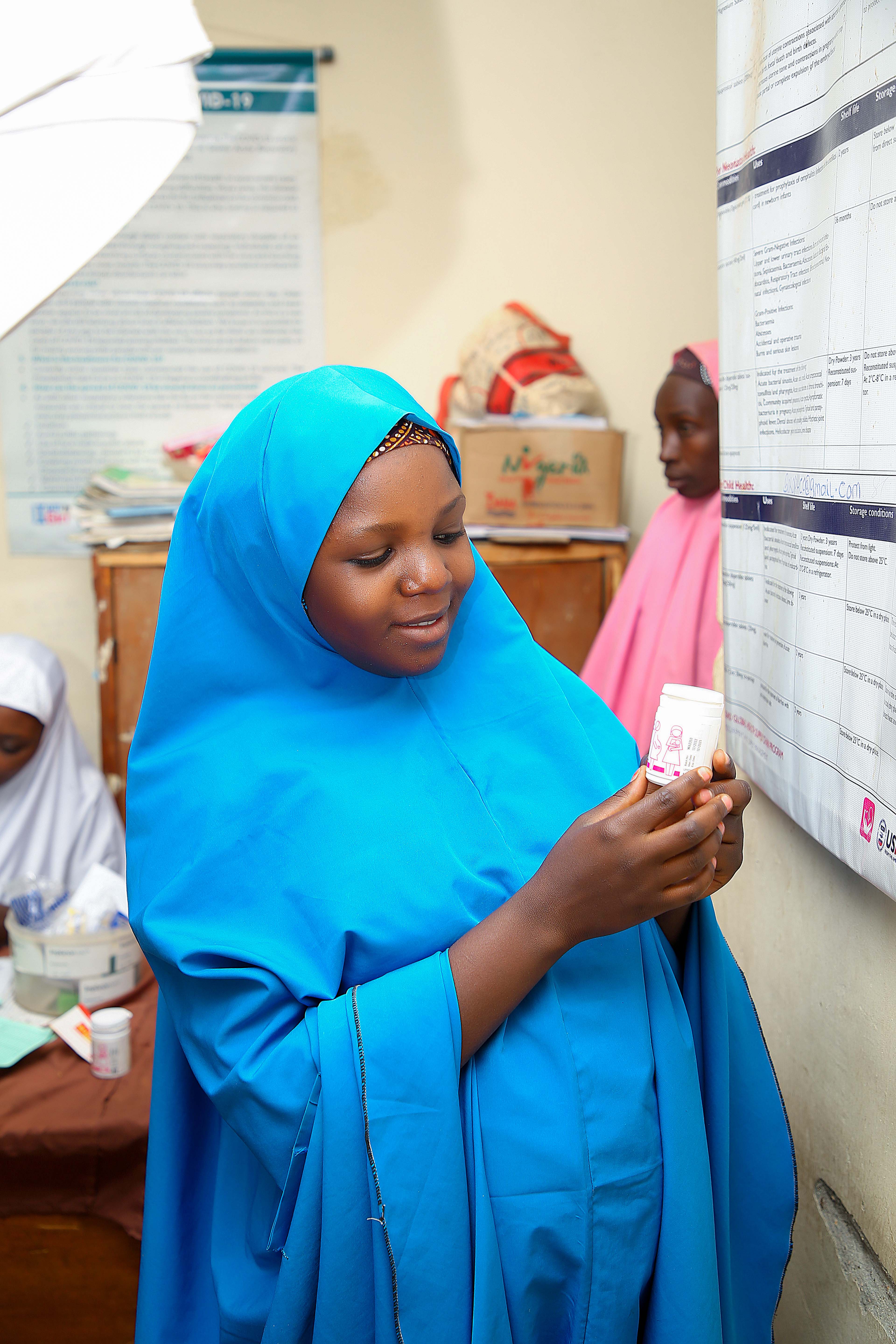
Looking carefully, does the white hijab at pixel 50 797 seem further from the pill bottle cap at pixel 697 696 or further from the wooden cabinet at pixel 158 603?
the pill bottle cap at pixel 697 696

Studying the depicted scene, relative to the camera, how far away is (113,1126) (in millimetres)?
1600

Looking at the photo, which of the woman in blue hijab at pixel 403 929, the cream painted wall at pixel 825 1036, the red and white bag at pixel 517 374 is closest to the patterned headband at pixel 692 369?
the red and white bag at pixel 517 374

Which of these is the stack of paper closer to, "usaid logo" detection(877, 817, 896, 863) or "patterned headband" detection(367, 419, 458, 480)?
"patterned headband" detection(367, 419, 458, 480)

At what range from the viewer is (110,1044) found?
1.69 meters

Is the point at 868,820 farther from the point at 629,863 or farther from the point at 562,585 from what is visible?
the point at 562,585

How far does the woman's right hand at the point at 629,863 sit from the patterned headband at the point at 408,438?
0.39m

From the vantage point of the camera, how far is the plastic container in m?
1.79

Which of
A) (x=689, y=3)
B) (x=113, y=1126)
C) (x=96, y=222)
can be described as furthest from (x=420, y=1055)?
(x=689, y=3)

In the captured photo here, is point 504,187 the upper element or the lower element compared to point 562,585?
upper

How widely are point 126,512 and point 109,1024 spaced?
5.40 ft

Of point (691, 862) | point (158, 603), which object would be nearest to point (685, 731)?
point (691, 862)

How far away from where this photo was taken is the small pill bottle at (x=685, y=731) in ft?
2.79

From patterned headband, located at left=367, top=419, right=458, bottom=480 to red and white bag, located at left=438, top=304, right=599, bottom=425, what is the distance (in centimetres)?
205

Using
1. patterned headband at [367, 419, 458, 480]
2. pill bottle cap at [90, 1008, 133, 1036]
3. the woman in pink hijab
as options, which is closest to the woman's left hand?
patterned headband at [367, 419, 458, 480]
